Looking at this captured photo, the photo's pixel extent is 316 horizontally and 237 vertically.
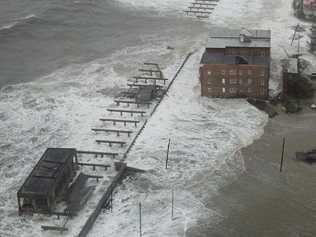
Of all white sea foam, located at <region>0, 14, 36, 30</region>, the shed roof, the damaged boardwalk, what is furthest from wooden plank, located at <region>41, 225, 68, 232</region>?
white sea foam, located at <region>0, 14, 36, 30</region>

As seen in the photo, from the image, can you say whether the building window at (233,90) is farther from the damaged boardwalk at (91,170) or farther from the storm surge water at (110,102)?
the damaged boardwalk at (91,170)

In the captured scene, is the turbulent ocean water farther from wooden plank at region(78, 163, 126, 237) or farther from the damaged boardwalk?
wooden plank at region(78, 163, 126, 237)

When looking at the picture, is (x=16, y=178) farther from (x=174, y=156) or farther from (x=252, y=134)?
(x=252, y=134)

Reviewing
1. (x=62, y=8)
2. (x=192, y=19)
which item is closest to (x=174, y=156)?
(x=192, y=19)

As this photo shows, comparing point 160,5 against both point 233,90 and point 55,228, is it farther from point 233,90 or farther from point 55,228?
point 55,228

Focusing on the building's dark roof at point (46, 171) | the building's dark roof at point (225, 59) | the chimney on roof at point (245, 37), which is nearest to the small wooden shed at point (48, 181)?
the building's dark roof at point (46, 171)

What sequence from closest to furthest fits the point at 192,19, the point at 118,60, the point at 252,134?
the point at 252,134 < the point at 118,60 < the point at 192,19

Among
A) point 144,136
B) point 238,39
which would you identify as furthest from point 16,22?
point 144,136
